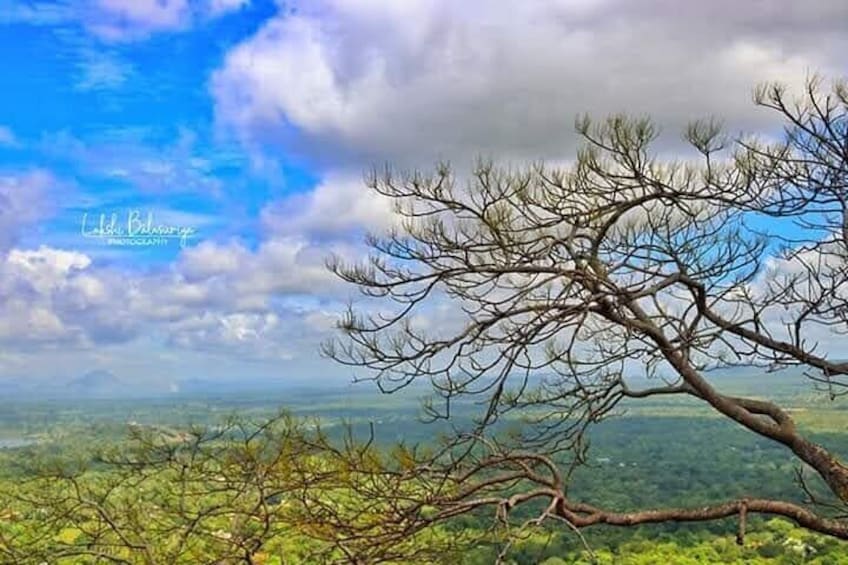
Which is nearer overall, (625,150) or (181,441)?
(625,150)

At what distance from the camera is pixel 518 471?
12.7ft

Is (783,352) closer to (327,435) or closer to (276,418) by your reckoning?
(327,435)

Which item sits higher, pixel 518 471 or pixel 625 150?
pixel 625 150

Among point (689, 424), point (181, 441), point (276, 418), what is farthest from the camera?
point (689, 424)

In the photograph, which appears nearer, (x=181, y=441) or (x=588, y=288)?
(x=588, y=288)

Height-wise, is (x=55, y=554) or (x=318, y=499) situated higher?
(x=318, y=499)

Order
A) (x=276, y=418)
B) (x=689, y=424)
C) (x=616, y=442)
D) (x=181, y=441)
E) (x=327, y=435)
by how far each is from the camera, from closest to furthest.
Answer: (x=327, y=435)
(x=276, y=418)
(x=181, y=441)
(x=616, y=442)
(x=689, y=424)

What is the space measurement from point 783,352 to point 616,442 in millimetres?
19181

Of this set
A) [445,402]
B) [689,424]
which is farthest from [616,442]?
[445,402]

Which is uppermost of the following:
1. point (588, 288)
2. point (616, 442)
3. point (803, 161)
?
point (803, 161)

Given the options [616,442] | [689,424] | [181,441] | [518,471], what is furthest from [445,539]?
[689,424]

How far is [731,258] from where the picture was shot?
170 inches

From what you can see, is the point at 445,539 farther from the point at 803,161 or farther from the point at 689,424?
the point at 689,424

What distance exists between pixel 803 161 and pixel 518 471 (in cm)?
214
